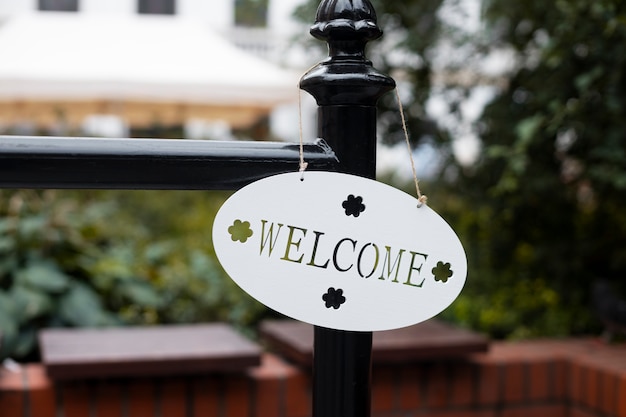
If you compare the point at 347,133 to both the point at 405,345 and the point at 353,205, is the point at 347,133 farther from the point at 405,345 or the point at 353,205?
the point at 405,345

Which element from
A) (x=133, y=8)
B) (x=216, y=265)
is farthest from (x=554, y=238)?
(x=133, y=8)

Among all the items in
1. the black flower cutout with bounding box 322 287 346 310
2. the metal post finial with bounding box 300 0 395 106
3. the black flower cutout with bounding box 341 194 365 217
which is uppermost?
the metal post finial with bounding box 300 0 395 106

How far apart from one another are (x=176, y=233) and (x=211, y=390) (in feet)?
9.89

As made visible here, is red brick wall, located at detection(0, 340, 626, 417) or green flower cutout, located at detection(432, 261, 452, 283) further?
red brick wall, located at detection(0, 340, 626, 417)

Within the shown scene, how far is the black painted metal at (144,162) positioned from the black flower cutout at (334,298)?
0.12 meters

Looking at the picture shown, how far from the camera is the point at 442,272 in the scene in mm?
766

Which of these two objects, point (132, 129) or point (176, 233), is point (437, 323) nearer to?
point (176, 233)

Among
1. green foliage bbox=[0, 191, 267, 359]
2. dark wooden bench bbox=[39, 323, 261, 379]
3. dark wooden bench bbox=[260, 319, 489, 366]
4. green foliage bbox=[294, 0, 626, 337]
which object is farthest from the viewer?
green foliage bbox=[294, 0, 626, 337]

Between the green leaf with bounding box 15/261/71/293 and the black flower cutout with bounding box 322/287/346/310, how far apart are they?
233 cm

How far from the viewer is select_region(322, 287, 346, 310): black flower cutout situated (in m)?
0.74

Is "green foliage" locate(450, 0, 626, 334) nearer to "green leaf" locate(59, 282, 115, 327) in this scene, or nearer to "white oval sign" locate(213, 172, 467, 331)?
"green leaf" locate(59, 282, 115, 327)

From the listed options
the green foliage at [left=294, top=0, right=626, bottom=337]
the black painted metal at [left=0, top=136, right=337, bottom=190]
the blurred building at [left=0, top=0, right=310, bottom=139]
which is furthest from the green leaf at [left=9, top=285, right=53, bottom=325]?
the blurred building at [left=0, top=0, right=310, bottom=139]

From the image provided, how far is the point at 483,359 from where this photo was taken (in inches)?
99.1

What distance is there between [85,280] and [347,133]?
104 inches
